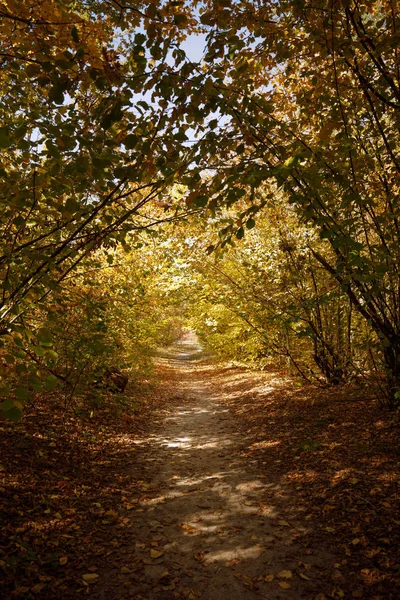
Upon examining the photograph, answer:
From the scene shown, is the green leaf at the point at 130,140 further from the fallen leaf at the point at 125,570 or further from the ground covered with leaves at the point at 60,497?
the fallen leaf at the point at 125,570

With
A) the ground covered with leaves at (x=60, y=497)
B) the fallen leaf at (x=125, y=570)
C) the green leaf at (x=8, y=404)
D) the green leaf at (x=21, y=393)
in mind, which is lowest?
the fallen leaf at (x=125, y=570)

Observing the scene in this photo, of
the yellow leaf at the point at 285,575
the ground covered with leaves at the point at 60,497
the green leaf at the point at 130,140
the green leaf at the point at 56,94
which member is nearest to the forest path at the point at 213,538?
the yellow leaf at the point at 285,575

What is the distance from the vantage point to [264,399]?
10344 millimetres

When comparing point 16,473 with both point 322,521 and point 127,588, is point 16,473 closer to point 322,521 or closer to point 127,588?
point 127,588

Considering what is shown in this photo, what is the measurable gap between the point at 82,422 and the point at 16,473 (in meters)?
2.62

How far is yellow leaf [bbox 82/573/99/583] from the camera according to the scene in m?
3.13

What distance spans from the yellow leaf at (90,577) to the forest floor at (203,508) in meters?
0.01

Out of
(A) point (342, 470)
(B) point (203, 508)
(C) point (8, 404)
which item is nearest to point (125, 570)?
(B) point (203, 508)

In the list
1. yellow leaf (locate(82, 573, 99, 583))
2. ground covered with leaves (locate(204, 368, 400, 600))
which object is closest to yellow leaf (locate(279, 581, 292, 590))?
ground covered with leaves (locate(204, 368, 400, 600))

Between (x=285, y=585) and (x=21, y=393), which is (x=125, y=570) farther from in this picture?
(x=21, y=393)

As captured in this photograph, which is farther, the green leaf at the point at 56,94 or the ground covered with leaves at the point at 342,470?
the ground covered with leaves at the point at 342,470

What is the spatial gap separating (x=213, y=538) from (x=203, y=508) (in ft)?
2.30

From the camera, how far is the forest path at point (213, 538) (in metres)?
3.08

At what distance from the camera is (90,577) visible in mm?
3162
